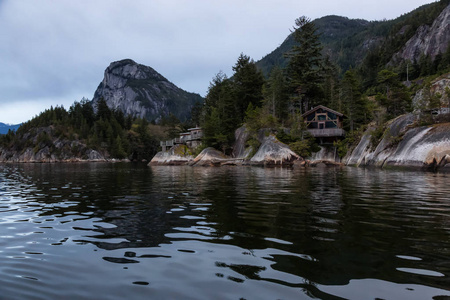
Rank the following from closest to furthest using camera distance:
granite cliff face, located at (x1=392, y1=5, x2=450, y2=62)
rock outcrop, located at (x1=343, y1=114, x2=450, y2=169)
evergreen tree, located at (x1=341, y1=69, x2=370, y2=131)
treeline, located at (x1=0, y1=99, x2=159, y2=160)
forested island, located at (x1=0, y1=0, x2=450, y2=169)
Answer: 1. rock outcrop, located at (x1=343, y1=114, x2=450, y2=169)
2. forested island, located at (x1=0, y1=0, x2=450, y2=169)
3. evergreen tree, located at (x1=341, y1=69, x2=370, y2=131)
4. granite cliff face, located at (x1=392, y1=5, x2=450, y2=62)
5. treeline, located at (x1=0, y1=99, x2=159, y2=160)

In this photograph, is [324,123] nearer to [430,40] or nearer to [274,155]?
[274,155]

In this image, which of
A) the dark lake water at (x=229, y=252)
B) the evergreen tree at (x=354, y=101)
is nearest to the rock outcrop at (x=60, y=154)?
the evergreen tree at (x=354, y=101)

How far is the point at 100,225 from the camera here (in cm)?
769

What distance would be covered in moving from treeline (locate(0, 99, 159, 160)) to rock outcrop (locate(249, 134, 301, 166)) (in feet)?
344

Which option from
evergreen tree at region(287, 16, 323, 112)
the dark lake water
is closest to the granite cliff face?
evergreen tree at region(287, 16, 323, 112)

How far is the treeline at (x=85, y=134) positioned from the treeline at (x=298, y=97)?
280 feet

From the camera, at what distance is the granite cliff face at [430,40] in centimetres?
11112

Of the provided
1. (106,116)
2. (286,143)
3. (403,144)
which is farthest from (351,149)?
(106,116)

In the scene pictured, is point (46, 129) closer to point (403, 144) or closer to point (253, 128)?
point (253, 128)

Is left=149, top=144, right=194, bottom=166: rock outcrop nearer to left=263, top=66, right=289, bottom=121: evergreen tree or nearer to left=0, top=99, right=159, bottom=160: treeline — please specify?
left=263, top=66, right=289, bottom=121: evergreen tree

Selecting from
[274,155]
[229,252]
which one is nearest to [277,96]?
[274,155]

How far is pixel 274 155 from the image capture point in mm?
45250

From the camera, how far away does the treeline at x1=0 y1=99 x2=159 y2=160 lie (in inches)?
5472

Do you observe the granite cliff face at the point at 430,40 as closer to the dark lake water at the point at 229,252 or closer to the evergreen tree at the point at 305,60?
the evergreen tree at the point at 305,60
